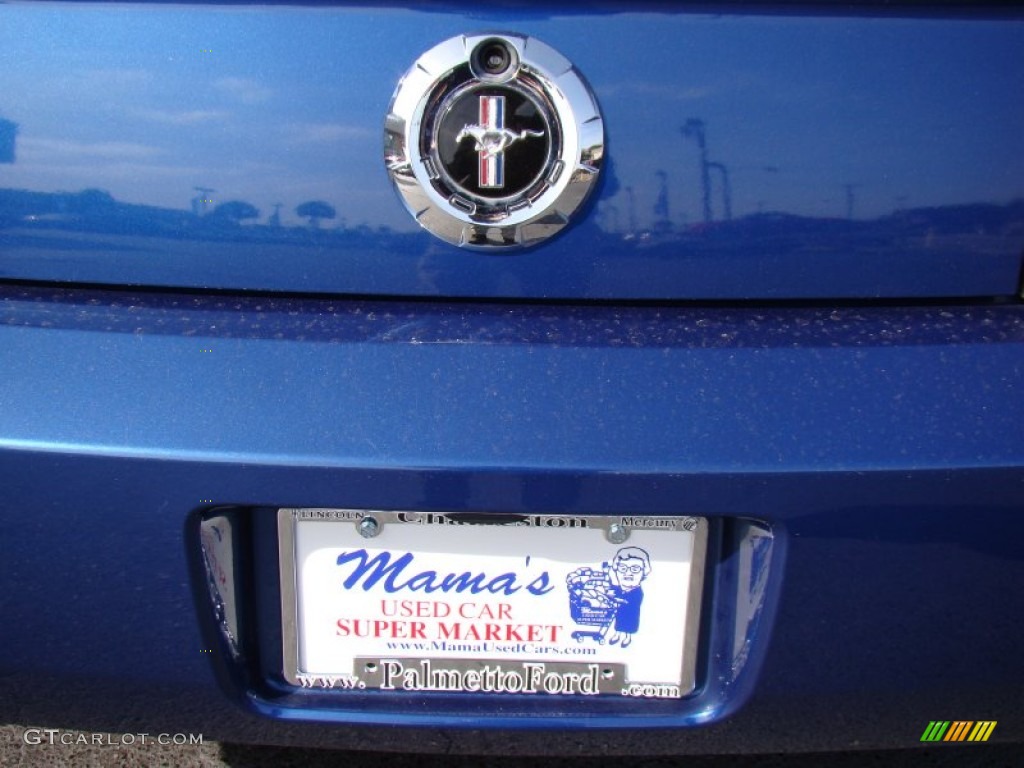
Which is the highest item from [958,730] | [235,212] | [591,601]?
[235,212]

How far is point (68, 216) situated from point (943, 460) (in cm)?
94

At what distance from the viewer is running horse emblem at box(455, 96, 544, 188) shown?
104cm

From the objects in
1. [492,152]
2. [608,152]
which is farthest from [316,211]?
[608,152]

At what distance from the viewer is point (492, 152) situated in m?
1.05

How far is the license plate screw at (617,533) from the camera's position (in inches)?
42.8

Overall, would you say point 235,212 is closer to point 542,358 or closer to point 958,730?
point 542,358

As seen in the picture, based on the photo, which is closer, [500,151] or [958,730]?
[500,151]

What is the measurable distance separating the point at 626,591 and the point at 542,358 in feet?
0.92

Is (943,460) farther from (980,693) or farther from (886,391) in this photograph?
(980,693)

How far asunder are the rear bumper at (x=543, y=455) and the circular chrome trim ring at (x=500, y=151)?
0.10 metres

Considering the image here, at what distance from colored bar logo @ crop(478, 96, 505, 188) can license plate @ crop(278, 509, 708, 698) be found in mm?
345

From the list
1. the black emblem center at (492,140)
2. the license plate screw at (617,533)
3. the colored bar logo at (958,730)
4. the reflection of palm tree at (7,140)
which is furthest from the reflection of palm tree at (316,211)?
the colored bar logo at (958,730)

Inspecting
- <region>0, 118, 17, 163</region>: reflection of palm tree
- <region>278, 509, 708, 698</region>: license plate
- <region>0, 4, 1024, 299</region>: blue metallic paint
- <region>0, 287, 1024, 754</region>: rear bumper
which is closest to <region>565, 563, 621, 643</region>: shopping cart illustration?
<region>278, 509, 708, 698</region>: license plate

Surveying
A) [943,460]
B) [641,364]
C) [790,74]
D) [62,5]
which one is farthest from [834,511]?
[62,5]
